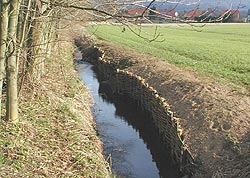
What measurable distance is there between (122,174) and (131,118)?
6.35 metres

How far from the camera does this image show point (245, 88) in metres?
15.9

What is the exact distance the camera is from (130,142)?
14094 millimetres

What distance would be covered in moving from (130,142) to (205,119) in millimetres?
3099

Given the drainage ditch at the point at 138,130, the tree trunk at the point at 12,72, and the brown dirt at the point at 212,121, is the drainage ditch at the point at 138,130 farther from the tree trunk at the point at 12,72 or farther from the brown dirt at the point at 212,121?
the tree trunk at the point at 12,72

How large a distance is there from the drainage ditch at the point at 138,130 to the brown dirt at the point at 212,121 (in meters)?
0.41

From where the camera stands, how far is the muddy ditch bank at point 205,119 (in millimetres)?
9781

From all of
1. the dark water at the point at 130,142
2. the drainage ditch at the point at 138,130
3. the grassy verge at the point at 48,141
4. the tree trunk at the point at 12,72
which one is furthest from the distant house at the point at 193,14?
the dark water at the point at 130,142

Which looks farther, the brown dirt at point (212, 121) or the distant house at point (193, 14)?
the brown dirt at point (212, 121)

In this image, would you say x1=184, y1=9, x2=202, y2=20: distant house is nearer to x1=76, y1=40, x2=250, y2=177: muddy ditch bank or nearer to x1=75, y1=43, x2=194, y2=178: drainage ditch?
x1=76, y1=40, x2=250, y2=177: muddy ditch bank

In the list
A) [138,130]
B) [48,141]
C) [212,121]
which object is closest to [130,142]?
[138,130]

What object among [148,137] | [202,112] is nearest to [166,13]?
[202,112]

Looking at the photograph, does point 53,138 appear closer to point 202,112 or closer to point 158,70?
point 202,112

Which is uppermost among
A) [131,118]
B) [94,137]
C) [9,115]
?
[9,115]

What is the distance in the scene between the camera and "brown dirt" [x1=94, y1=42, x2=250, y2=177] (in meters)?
9.68
